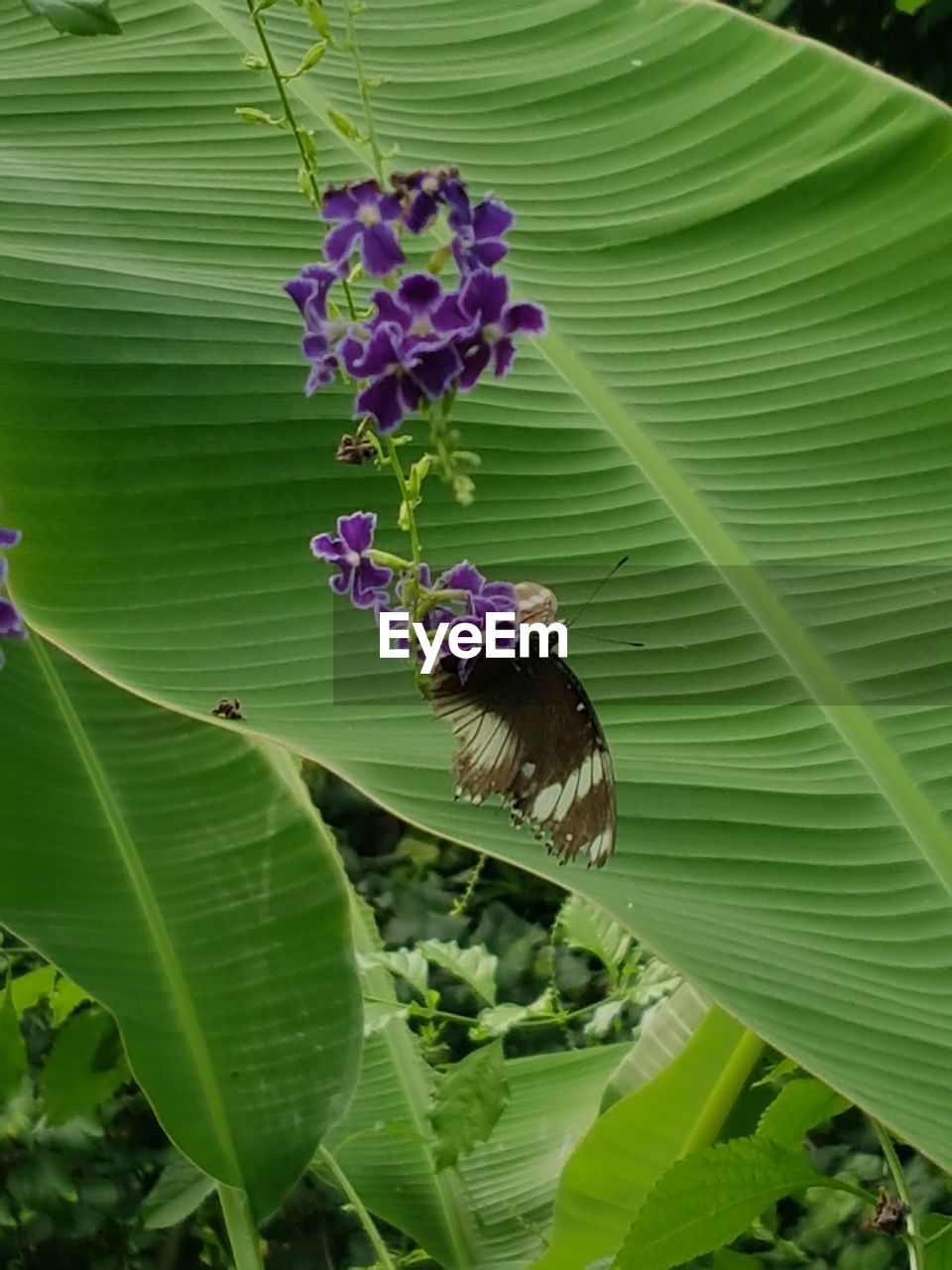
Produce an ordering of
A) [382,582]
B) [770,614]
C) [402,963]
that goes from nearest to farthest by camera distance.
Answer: [382,582], [770,614], [402,963]

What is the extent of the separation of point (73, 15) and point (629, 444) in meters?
0.31

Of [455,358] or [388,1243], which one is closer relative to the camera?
[455,358]

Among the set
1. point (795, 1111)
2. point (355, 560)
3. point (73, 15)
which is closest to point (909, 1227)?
point (795, 1111)

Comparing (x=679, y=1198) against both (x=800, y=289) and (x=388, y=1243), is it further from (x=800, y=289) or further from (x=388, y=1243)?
(x=388, y=1243)

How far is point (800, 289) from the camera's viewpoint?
2.26ft

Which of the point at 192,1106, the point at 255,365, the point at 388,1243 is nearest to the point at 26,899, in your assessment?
the point at 192,1106

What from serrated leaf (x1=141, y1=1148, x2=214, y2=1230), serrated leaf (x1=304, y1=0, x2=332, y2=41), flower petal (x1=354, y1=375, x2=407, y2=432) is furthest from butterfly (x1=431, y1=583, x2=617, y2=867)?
serrated leaf (x1=141, y1=1148, x2=214, y2=1230)

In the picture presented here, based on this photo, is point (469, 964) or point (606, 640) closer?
point (606, 640)

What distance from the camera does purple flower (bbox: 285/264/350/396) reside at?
1.45ft

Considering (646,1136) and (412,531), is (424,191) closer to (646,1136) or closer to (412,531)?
(412,531)

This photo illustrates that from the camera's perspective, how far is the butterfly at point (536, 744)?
1.69ft

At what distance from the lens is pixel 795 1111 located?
0.69 metres

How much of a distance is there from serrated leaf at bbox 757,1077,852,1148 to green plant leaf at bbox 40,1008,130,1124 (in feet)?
1.70

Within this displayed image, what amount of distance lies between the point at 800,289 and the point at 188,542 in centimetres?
34
